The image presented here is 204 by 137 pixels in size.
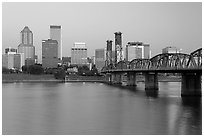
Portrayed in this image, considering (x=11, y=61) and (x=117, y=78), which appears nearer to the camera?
(x=117, y=78)

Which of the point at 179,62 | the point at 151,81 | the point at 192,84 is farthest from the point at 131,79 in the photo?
the point at 192,84

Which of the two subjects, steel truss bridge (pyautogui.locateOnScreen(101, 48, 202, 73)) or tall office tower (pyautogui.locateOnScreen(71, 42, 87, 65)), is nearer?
steel truss bridge (pyautogui.locateOnScreen(101, 48, 202, 73))

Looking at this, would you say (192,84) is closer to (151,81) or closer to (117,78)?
(151,81)

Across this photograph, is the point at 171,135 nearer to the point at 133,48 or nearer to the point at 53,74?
the point at 53,74

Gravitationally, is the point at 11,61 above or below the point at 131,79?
above

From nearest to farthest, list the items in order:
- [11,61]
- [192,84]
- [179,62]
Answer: [192,84], [179,62], [11,61]

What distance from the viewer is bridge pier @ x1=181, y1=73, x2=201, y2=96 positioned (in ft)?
108

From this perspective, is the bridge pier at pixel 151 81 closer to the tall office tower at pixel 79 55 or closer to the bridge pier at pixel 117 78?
the bridge pier at pixel 117 78

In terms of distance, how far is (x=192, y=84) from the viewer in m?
33.2

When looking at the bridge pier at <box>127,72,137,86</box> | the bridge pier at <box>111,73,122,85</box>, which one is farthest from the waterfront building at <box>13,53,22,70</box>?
the bridge pier at <box>127,72,137,86</box>

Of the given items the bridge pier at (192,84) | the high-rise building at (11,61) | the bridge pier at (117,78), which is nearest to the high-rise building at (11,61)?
the high-rise building at (11,61)

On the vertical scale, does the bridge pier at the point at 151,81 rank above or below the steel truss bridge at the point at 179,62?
below

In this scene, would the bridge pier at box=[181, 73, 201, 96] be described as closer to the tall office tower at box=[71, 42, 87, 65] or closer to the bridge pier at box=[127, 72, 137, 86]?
the bridge pier at box=[127, 72, 137, 86]

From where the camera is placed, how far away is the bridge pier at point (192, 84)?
108 feet
